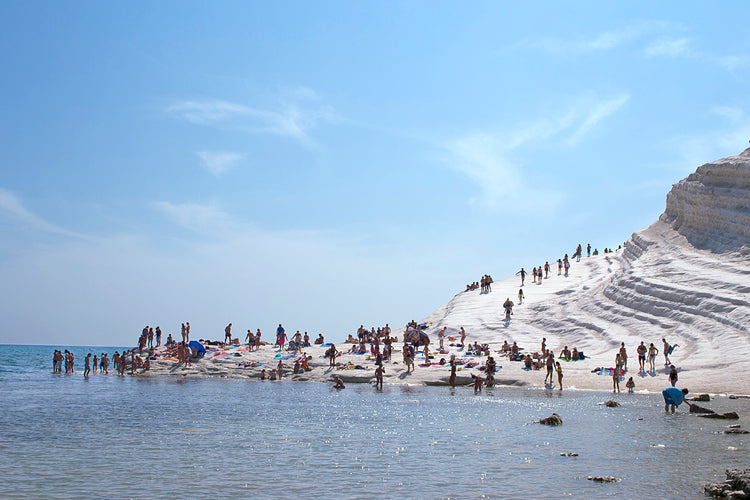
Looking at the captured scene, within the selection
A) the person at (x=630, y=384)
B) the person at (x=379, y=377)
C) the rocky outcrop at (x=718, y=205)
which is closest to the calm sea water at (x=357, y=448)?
the person at (x=630, y=384)

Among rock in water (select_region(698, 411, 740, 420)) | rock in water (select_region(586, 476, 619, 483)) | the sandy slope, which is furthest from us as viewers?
the sandy slope

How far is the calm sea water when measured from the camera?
1206cm

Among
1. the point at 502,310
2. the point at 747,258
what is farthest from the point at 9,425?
the point at 747,258

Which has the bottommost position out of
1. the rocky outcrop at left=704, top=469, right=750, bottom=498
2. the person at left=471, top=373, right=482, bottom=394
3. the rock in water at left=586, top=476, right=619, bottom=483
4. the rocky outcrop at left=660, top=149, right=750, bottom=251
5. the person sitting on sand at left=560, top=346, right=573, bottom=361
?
the person at left=471, top=373, right=482, bottom=394

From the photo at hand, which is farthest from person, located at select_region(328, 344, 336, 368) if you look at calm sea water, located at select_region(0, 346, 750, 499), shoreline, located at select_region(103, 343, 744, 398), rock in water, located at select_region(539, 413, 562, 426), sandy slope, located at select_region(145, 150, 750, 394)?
rock in water, located at select_region(539, 413, 562, 426)

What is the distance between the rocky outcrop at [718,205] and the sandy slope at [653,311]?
7cm

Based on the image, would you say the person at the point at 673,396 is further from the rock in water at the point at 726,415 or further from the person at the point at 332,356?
the person at the point at 332,356

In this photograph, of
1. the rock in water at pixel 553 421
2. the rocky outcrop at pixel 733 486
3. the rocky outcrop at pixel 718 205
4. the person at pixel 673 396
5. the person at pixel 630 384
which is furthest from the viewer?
the rocky outcrop at pixel 718 205

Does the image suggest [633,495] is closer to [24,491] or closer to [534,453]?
[534,453]

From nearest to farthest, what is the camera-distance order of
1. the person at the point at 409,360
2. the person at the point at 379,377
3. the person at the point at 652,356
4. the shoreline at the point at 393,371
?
the shoreline at the point at 393,371 < the person at the point at 652,356 < the person at the point at 379,377 < the person at the point at 409,360

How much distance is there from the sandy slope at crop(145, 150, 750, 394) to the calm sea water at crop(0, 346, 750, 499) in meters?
6.12

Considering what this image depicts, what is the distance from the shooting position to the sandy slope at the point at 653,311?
33188mm

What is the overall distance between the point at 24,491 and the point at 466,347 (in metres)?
34.8

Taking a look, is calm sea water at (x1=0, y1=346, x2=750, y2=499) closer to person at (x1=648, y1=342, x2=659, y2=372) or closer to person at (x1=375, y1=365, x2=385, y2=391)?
person at (x1=648, y1=342, x2=659, y2=372)
